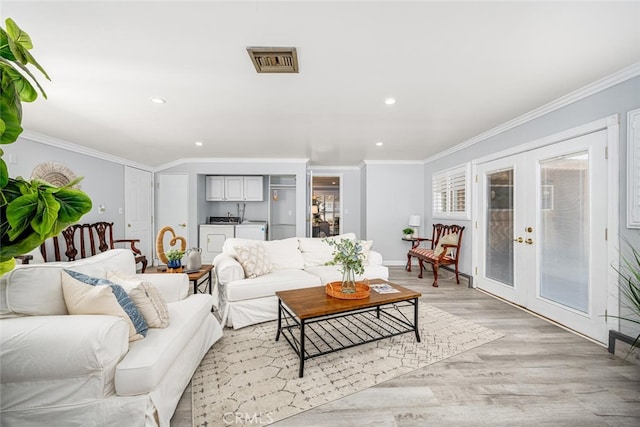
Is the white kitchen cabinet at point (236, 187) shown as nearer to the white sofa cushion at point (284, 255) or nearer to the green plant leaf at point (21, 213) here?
the white sofa cushion at point (284, 255)

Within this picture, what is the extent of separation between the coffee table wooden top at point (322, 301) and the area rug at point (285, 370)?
1.38 feet

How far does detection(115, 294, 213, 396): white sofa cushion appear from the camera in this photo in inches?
50.1

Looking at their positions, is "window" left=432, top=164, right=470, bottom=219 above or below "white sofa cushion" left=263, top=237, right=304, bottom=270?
above

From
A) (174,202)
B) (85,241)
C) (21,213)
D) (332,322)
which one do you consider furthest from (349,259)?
(174,202)

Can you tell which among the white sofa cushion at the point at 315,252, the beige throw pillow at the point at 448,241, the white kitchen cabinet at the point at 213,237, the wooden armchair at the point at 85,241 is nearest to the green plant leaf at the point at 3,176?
the white sofa cushion at the point at 315,252

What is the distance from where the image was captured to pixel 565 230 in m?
2.72

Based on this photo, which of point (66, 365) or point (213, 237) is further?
point (213, 237)

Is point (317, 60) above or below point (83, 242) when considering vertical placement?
above

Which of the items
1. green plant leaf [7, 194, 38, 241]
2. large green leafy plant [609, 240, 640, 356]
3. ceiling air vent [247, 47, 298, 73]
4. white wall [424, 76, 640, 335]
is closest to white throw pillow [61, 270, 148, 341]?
green plant leaf [7, 194, 38, 241]

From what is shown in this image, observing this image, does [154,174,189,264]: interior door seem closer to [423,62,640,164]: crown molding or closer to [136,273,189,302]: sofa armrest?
[136,273,189,302]: sofa armrest

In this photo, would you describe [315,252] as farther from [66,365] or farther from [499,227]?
[66,365]

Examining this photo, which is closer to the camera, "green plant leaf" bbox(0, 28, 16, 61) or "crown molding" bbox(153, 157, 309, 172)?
"green plant leaf" bbox(0, 28, 16, 61)

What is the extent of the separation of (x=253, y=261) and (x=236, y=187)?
3.48 metres

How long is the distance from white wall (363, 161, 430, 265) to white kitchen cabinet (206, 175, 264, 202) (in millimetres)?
2567
